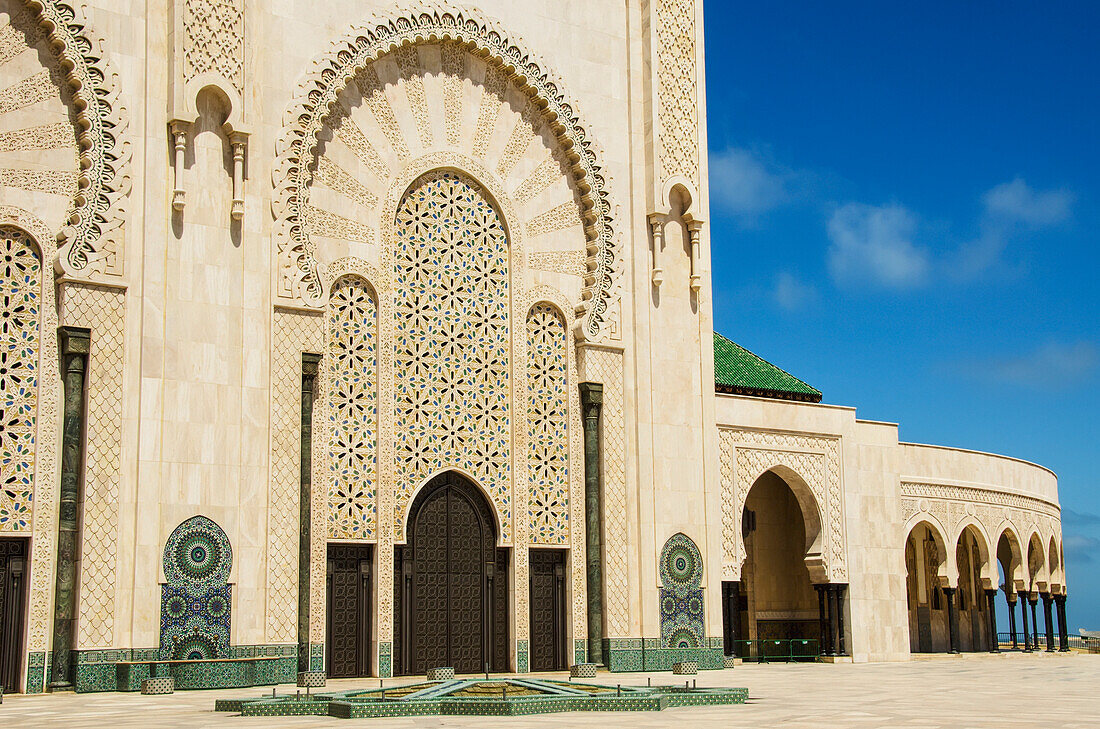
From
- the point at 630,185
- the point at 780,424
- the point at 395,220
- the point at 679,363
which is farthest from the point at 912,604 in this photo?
the point at 395,220

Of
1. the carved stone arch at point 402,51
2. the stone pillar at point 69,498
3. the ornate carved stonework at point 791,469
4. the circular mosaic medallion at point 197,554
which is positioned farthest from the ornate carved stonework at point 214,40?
the ornate carved stonework at point 791,469

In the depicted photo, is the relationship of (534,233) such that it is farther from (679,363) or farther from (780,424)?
(780,424)

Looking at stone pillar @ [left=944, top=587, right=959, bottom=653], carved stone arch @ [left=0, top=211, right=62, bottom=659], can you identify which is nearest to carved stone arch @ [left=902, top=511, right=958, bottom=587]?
stone pillar @ [left=944, top=587, right=959, bottom=653]

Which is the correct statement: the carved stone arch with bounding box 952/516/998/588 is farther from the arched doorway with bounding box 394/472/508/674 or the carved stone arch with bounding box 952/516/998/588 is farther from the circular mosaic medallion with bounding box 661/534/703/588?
the arched doorway with bounding box 394/472/508/674

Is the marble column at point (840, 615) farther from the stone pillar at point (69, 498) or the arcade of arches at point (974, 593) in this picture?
the stone pillar at point (69, 498)

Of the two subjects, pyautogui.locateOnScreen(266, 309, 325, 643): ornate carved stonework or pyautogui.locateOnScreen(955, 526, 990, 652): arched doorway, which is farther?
pyautogui.locateOnScreen(955, 526, 990, 652): arched doorway

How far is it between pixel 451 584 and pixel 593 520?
1.80 meters

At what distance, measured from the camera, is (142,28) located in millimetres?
12117

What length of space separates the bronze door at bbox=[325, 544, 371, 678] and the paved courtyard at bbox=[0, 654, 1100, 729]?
0.50 m

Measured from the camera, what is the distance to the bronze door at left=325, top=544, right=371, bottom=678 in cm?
1272

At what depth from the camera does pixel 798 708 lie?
8367mm

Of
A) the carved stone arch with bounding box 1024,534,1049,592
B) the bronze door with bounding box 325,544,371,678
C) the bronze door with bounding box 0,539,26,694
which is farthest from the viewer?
the carved stone arch with bounding box 1024,534,1049,592

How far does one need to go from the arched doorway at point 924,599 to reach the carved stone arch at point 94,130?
1492 centimetres

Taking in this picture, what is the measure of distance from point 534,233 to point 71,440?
5.78m
